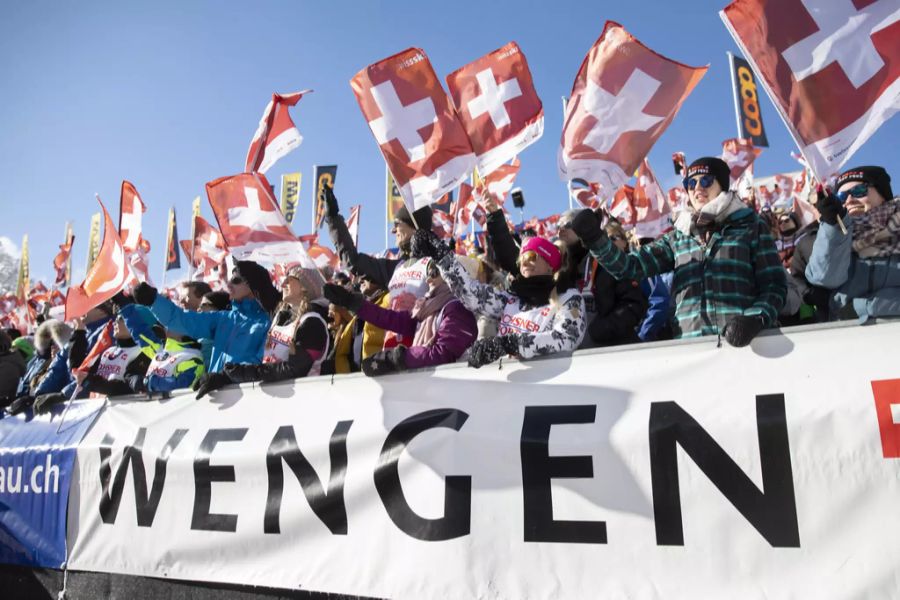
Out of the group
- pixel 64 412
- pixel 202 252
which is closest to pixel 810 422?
pixel 64 412

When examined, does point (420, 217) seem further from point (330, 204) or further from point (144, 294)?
point (144, 294)

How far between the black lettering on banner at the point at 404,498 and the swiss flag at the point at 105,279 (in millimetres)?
2745

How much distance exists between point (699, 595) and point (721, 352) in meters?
1.02

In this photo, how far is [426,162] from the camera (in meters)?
4.58

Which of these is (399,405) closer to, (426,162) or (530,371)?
(530,371)

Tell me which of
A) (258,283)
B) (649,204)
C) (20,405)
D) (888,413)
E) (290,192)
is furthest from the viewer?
(290,192)

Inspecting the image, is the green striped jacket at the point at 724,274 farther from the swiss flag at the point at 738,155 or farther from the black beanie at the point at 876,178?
the swiss flag at the point at 738,155

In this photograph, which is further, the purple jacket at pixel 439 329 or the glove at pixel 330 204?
the glove at pixel 330 204

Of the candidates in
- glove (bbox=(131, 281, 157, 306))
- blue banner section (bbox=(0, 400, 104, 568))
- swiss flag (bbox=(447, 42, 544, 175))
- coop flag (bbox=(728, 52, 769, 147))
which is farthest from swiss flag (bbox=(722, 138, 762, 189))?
blue banner section (bbox=(0, 400, 104, 568))

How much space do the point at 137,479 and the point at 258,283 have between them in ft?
5.62

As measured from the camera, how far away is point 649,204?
8.95 meters

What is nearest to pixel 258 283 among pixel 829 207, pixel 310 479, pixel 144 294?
pixel 144 294

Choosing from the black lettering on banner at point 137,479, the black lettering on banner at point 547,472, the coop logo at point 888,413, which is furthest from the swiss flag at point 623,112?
the black lettering on banner at point 137,479

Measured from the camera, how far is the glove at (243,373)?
422 cm
